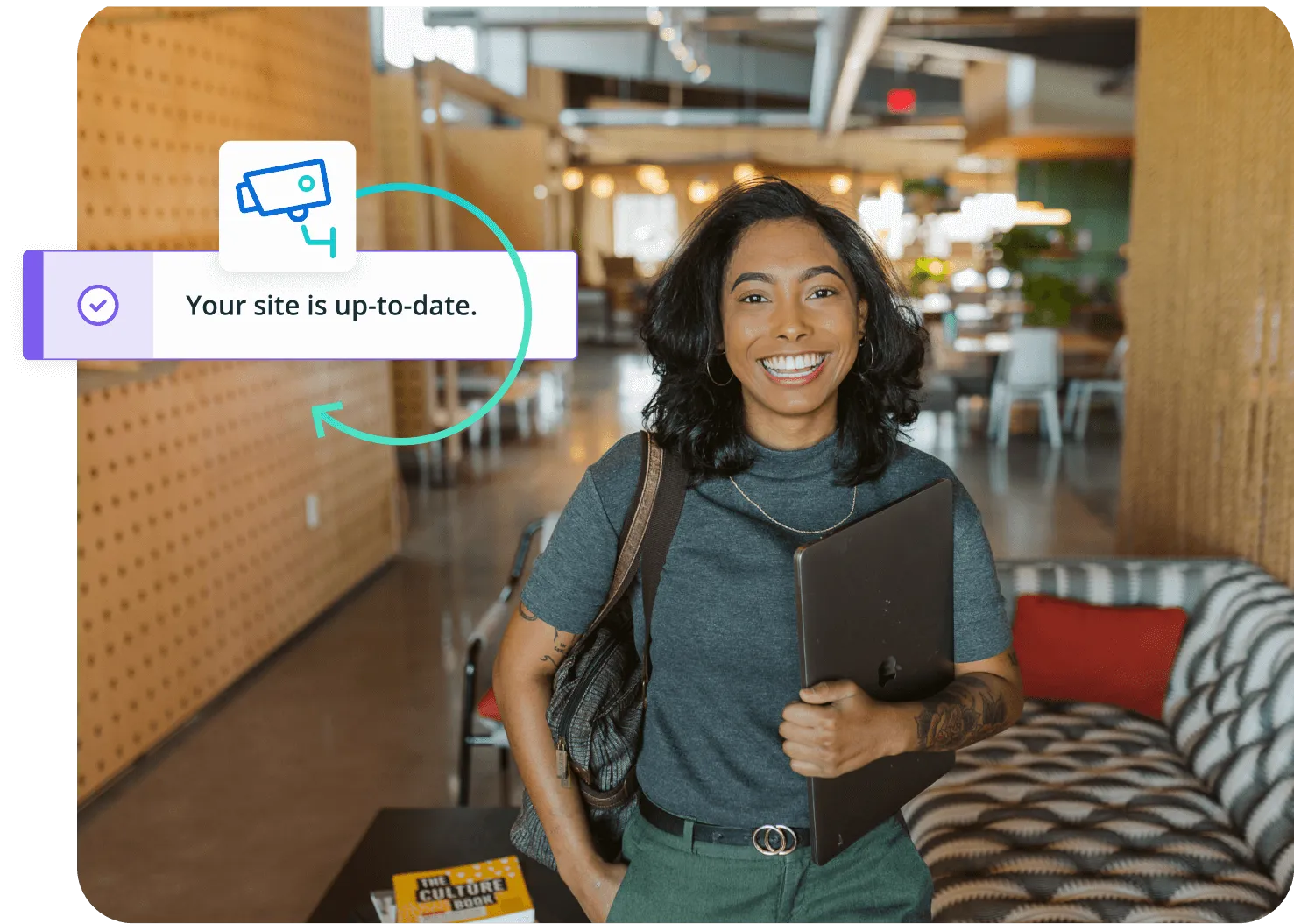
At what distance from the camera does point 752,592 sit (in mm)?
1332

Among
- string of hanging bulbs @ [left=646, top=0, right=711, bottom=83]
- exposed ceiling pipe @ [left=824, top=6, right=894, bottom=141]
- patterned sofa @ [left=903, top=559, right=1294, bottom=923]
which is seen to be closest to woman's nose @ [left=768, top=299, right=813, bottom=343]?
patterned sofa @ [left=903, top=559, right=1294, bottom=923]

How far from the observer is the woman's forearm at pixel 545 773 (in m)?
1.44

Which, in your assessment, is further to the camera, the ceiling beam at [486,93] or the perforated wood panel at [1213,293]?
the ceiling beam at [486,93]

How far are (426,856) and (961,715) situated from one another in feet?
4.21

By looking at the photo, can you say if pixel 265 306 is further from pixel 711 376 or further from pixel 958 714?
pixel 958 714

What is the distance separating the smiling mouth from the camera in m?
1.34

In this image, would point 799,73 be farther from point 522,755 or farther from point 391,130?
point 522,755

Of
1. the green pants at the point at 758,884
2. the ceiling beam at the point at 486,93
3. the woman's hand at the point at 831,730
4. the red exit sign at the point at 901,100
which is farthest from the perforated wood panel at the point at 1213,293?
the red exit sign at the point at 901,100

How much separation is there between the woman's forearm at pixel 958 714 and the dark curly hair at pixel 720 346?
0.26 metres

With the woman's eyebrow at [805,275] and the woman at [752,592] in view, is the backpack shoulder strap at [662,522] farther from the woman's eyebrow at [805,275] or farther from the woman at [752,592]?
the woman's eyebrow at [805,275]

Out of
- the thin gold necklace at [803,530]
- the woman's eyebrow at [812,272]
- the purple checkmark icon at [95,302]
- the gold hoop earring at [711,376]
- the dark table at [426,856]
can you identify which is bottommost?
the dark table at [426,856]

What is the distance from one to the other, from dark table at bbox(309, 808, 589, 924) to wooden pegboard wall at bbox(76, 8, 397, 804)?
3.33 feet

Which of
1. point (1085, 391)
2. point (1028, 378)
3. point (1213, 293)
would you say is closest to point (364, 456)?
point (1213, 293)

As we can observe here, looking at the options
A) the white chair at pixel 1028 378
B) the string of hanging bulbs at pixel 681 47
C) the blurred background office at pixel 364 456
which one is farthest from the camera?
the string of hanging bulbs at pixel 681 47
